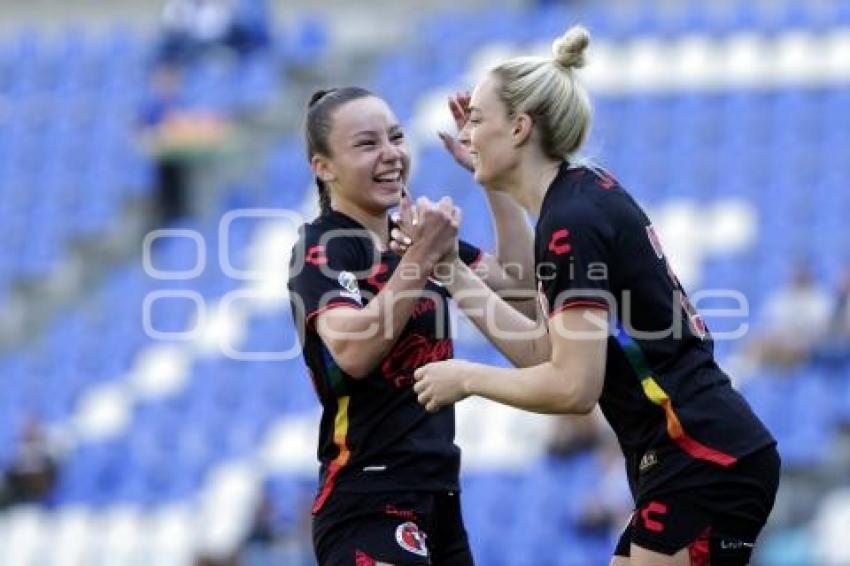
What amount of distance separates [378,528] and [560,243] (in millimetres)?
1033

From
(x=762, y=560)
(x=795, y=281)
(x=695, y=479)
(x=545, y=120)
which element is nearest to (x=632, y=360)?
(x=695, y=479)

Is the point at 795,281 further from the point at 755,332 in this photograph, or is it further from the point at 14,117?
the point at 14,117

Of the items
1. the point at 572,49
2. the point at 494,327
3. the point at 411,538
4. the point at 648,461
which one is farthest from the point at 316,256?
the point at 648,461

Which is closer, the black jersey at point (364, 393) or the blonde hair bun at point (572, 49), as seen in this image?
the blonde hair bun at point (572, 49)

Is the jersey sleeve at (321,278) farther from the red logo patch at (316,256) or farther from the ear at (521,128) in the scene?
the ear at (521,128)

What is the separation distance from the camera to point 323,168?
533cm

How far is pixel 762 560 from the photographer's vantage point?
407 inches

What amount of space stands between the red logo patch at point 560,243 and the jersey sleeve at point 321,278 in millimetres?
693

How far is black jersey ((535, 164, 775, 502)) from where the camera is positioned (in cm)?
462

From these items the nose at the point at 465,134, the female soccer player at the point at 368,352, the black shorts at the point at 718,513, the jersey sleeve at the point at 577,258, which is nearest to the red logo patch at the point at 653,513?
the black shorts at the point at 718,513

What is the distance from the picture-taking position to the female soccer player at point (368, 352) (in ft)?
16.5

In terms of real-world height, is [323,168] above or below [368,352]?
above

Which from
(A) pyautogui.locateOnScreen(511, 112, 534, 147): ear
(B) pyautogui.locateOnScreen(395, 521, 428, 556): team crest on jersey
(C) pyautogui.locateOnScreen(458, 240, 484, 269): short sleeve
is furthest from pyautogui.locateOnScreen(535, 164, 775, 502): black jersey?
(C) pyautogui.locateOnScreen(458, 240, 484, 269): short sleeve

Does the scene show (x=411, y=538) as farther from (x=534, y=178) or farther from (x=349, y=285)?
(x=534, y=178)
